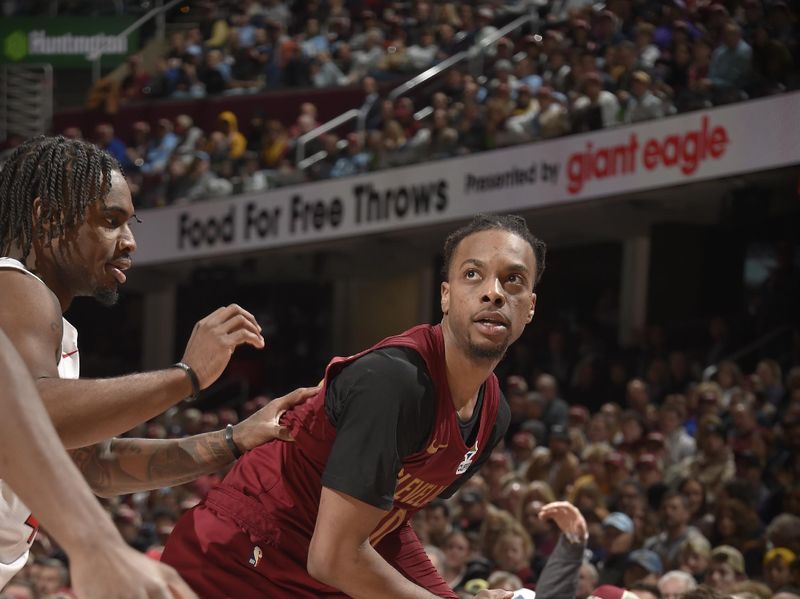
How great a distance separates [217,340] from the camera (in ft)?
9.29

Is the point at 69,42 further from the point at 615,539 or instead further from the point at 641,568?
the point at 641,568

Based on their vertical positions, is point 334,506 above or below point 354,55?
below

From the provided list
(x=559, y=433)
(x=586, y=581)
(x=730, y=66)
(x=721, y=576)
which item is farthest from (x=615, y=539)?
(x=730, y=66)

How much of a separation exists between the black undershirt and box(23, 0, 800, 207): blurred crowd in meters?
8.41

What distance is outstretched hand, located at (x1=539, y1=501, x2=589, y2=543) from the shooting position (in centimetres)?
471

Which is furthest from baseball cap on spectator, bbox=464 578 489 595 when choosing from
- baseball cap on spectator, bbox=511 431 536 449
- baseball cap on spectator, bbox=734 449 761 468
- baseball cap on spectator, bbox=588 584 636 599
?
baseball cap on spectator, bbox=511 431 536 449

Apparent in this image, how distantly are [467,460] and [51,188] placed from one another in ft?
3.68

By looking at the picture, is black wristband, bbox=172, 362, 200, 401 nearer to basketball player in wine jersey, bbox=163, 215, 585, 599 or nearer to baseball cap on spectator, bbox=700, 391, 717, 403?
basketball player in wine jersey, bbox=163, 215, 585, 599

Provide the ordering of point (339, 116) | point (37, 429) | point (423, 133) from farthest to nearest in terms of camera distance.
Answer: point (339, 116) < point (423, 133) < point (37, 429)

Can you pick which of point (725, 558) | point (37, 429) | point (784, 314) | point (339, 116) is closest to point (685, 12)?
point (784, 314)

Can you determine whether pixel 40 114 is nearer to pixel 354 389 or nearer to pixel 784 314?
pixel 784 314

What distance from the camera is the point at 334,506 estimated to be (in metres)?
2.83

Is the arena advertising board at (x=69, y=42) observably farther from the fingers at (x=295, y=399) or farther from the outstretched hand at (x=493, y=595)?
the outstretched hand at (x=493, y=595)

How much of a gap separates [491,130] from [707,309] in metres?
3.24
